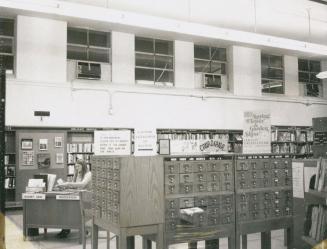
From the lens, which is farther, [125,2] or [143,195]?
[125,2]

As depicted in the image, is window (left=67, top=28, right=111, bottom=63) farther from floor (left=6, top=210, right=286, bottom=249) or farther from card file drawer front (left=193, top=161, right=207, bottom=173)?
card file drawer front (left=193, top=161, right=207, bottom=173)

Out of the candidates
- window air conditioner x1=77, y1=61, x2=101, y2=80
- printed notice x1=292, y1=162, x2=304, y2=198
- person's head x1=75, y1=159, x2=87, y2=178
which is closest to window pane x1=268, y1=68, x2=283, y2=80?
window air conditioner x1=77, y1=61, x2=101, y2=80

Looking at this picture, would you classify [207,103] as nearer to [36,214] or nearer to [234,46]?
[234,46]

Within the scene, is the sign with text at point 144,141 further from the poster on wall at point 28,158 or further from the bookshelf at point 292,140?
the bookshelf at point 292,140

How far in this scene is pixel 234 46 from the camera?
13.7m

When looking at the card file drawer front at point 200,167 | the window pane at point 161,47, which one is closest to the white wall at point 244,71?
the window pane at point 161,47

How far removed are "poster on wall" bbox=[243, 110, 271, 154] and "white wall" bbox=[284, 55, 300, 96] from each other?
10.3 meters

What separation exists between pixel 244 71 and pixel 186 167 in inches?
398

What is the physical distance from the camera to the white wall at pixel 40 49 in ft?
34.6

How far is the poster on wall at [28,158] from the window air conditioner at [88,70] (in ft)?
8.38

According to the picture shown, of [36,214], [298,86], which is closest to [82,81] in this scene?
[36,214]

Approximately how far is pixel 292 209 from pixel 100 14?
5.05 metres

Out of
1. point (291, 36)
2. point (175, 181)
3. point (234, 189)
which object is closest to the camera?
point (175, 181)

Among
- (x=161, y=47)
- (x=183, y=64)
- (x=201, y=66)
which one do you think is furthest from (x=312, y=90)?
(x=161, y=47)
